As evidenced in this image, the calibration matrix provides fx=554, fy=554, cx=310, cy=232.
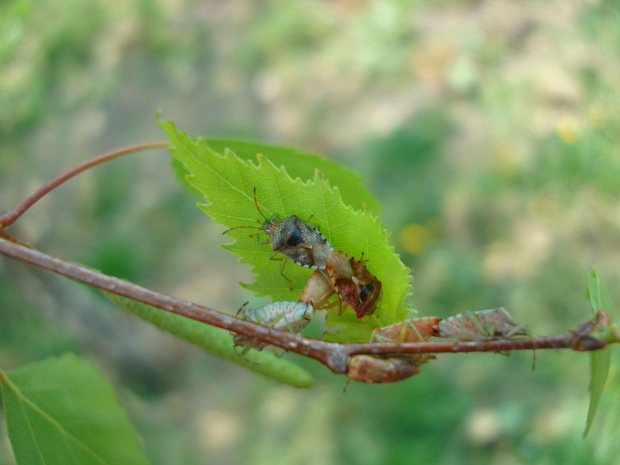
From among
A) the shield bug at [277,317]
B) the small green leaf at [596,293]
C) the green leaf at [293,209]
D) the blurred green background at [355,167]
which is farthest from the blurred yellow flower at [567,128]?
the shield bug at [277,317]

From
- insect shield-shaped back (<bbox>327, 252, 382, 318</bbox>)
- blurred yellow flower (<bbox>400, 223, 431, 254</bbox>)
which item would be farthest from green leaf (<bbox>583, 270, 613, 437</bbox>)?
blurred yellow flower (<bbox>400, 223, 431, 254</bbox>)

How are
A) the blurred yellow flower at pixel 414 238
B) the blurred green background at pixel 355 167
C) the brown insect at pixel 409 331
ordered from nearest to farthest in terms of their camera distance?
1. the brown insect at pixel 409 331
2. the blurred green background at pixel 355 167
3. the blurred yellow flower at pixel 414 238

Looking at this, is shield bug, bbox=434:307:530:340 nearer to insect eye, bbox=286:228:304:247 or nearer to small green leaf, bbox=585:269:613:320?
small green leaf, bbox=585:269:613:320

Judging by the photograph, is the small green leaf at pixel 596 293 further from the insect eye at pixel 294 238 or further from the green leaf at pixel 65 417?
the green leaf at pixel 65 417

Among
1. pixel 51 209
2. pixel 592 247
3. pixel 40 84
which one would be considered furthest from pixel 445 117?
pixel 40 84

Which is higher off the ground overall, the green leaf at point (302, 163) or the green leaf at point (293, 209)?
the green leaf at point (302, 163)
